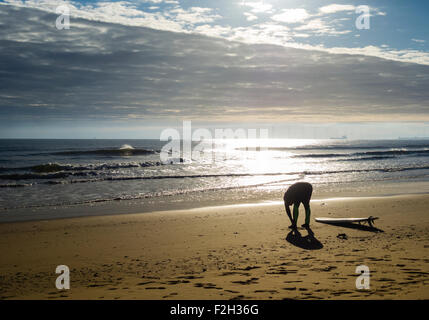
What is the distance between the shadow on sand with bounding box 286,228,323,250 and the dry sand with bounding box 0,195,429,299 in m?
0.02

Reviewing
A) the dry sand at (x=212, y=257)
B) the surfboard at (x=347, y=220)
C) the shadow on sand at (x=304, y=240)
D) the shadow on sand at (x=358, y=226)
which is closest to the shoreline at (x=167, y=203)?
the dry sand at (x=212, y=257)

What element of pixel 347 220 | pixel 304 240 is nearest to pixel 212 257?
pixel 304 240

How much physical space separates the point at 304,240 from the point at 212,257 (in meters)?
2.53

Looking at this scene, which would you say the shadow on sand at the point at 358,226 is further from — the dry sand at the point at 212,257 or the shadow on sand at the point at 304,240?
the shadow on sand at the point at 304,240

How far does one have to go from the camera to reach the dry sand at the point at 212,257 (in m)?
5.10

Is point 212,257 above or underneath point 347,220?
underneath

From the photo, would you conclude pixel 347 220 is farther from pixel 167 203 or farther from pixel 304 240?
pixel 167 203

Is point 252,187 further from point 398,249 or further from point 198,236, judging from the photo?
point 398,249

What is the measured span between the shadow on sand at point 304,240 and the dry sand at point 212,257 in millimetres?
24

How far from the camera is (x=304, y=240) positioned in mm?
8328

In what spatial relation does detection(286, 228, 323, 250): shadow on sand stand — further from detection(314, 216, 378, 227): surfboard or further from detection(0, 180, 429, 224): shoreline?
detection(0, 180, 429, 224): shoreline
